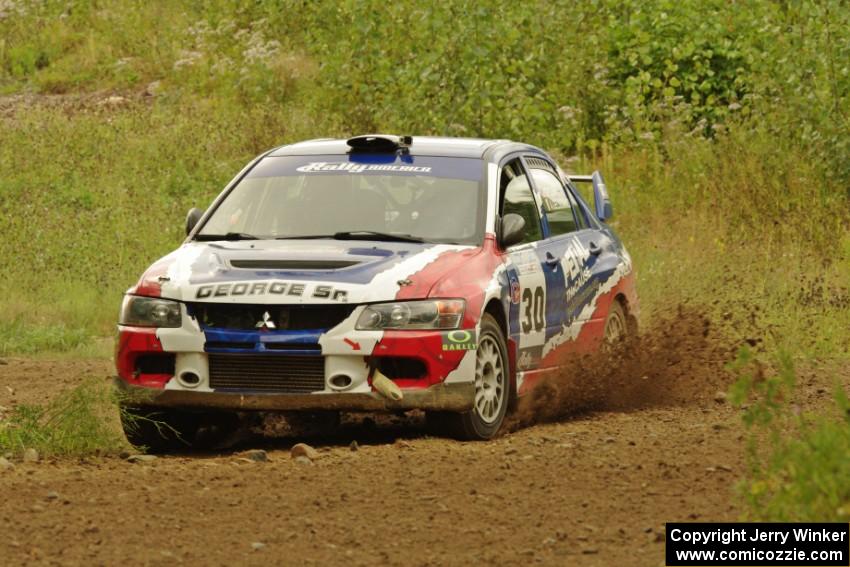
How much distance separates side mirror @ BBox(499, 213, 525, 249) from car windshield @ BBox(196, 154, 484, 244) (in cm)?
13

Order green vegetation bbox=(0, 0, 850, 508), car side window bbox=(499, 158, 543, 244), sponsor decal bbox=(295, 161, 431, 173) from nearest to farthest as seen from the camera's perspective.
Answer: sponsor decal bbox=(295, 161, 431, 173), car side window bbox=(499, 158, 543, 244), green vegetation bbox=(0, 0, 850, 508)

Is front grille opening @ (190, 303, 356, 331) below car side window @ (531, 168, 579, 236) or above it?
below

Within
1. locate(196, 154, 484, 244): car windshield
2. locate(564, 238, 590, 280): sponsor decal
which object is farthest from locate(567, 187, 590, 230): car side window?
locate(196, 154, 484, 244): car windshield

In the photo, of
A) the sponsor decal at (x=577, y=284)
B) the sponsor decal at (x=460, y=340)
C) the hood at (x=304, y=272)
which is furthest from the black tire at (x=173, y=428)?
the sponsor decal at (x=577, y=284)

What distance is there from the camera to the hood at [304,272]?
27.9 ft

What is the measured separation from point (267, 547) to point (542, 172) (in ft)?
17.6

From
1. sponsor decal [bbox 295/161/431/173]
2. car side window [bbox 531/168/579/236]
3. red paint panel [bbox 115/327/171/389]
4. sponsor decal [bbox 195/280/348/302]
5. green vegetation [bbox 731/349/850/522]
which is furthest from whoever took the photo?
car side window [bbox 531/168/579/236]

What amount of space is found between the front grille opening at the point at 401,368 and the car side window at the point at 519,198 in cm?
155

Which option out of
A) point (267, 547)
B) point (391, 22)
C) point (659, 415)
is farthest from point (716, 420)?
point (391, 22)

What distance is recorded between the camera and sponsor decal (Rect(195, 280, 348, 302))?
27.7 ft

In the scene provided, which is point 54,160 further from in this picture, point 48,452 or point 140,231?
point 48,452

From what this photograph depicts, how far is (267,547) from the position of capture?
6.11 metres

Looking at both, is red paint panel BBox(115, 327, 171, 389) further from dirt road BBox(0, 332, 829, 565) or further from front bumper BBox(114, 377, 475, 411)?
dirt road BBox(0, 332, 829, 565)

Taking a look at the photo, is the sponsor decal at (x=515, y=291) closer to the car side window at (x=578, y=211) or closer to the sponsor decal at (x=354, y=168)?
the sponsor decal at (x=354, y=168)
